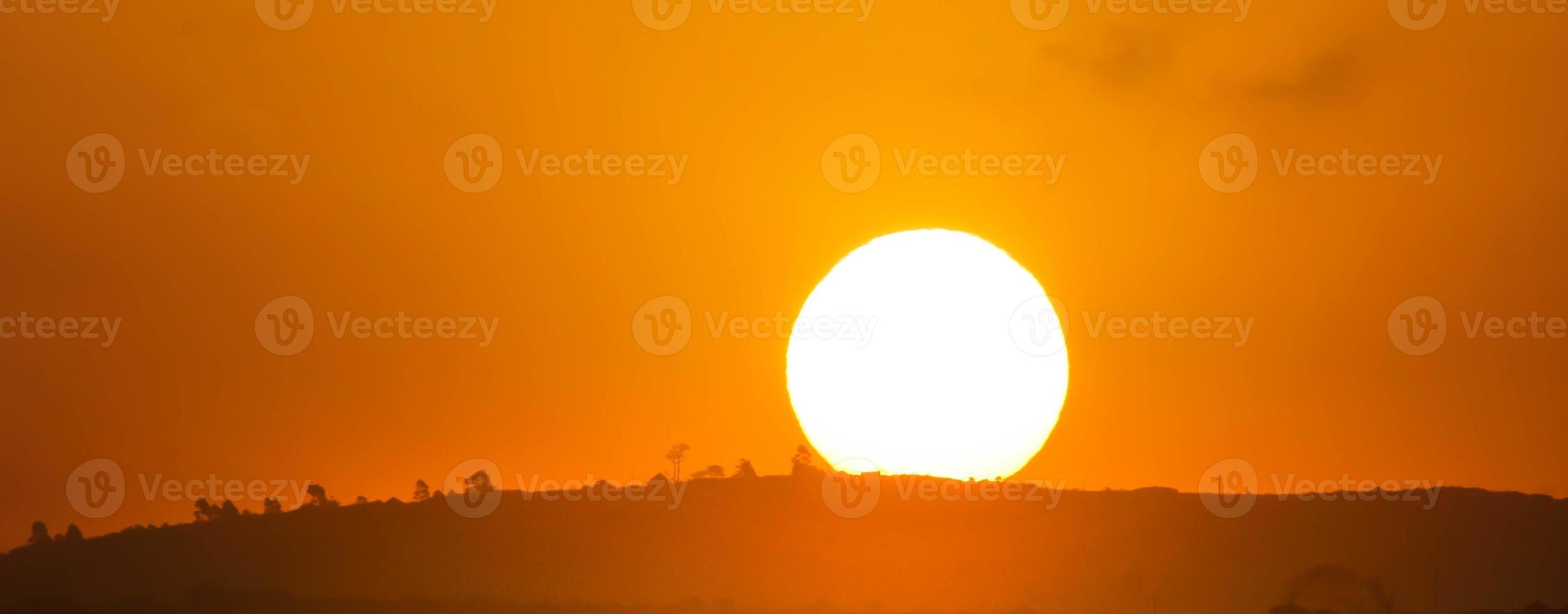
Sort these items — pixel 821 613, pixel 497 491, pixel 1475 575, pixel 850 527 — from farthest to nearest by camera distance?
pixel 497 491
pixel 850 527
pixel 1475 575
pixel 821 613

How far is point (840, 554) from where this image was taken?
131375mm

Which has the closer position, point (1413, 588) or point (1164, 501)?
point (1413, 588)

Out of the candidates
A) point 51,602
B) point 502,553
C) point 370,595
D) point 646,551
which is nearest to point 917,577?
point 646,551

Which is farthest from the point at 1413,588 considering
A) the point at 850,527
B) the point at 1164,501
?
the point at 850,527

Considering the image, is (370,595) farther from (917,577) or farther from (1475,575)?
(1475,575)

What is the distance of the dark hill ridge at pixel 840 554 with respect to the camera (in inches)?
4921

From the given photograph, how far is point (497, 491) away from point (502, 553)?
44.0 feet

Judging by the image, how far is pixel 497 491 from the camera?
5723 inches

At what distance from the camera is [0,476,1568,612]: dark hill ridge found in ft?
410

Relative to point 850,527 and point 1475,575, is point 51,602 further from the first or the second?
point 1475,575

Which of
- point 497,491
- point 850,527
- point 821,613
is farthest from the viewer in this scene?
point 497,491

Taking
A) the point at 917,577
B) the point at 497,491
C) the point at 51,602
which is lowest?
the point at 51,602

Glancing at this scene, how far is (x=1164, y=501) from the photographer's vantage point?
138 metres

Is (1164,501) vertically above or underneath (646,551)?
above
